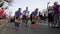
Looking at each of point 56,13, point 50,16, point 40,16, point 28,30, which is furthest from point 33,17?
point 28,30

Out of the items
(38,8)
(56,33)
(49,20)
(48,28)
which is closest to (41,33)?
(56,33)

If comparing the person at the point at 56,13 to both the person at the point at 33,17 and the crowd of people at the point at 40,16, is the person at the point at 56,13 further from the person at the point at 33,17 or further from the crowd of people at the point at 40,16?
the person at the point at 33,17

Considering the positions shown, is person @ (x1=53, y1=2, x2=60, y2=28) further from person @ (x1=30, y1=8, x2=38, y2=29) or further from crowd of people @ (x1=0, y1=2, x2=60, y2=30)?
person @ (x1=30, y1=8, x2=38, y2=29)

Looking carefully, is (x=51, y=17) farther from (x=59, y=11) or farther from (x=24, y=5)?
(x=24, y=5)

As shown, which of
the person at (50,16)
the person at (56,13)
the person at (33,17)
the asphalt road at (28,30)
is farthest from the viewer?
the person at (33,17)

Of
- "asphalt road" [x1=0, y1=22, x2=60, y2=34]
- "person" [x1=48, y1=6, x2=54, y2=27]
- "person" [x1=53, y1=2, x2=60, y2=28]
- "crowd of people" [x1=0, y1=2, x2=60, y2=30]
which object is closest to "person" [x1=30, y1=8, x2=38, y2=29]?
"crowd of people" [x1=0, y1=2, x2=60, y2=30]

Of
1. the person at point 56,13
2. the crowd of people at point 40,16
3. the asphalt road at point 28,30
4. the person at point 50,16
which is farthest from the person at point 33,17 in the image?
the person at point 56,13

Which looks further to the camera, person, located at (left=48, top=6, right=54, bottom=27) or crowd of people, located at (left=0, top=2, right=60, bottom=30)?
person, located at (left=48, top=6, right=54, bottom=27)

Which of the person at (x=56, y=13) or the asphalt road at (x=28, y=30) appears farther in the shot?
the person at (x=56, y=13)

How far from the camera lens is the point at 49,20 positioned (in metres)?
11.5

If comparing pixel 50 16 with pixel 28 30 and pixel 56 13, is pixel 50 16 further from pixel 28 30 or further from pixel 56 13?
pixel 28 30

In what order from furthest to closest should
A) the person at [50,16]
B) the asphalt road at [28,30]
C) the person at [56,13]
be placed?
the person at [50,16] < the person at [56,13] < the asphalt road at [28,30]

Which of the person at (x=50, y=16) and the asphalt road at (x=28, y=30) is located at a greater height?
the person at (x=50, y=16)

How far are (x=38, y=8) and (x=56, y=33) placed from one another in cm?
302
